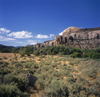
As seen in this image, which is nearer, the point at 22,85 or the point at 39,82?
the point at 22,85

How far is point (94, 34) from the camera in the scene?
6394 cm

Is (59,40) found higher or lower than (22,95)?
higher

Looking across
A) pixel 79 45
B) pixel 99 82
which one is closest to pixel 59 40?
pixel 79 45

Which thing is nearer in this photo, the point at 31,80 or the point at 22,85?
the point at 22,85

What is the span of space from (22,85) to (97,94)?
524cm

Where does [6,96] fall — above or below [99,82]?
above

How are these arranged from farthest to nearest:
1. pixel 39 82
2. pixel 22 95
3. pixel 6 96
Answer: pixel 39 82 < pixel 22 95 < pixel 6 96

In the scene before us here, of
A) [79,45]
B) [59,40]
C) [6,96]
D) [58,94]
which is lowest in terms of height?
[58,94]

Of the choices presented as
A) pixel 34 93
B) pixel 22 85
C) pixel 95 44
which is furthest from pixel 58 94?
pixel 95 44

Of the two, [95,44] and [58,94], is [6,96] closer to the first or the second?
[58,94]

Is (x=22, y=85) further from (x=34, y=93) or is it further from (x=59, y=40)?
(x=59, y=40)

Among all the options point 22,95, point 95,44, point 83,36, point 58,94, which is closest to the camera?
point 22,95

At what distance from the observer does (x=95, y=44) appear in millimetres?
54969

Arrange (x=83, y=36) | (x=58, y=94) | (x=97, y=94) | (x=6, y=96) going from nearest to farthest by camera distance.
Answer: (x=6, y=96) < (x=58, y=94) < (x=97, y=94) < (x=83, y=36)
